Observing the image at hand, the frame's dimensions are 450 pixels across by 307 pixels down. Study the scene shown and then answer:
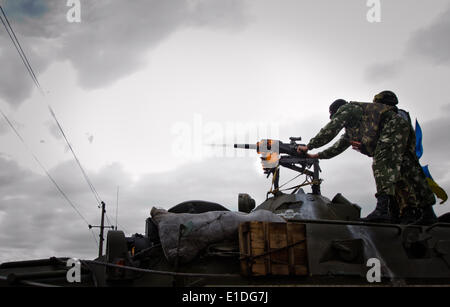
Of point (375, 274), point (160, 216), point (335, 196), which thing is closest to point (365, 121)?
point (335, 196)

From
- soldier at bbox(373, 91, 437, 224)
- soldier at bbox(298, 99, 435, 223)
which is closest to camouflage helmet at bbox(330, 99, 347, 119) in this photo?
soldier at bbox(298, 99, 435, 223)

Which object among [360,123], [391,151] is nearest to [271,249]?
[391,151]

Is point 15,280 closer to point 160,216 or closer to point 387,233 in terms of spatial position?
point 160,216

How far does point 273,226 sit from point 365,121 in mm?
2400

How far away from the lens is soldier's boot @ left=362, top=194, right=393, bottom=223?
4.46 m

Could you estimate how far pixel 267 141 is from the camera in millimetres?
7234

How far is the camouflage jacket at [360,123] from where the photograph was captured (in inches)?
202

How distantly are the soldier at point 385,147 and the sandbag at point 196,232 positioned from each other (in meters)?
1.69

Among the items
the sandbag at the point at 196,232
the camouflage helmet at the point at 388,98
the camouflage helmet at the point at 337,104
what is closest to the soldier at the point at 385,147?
the camouflage helmet at the point at 388,98

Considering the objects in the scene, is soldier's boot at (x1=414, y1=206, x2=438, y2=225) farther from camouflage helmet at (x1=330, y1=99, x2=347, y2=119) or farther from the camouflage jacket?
camouflage helmet at (x1=330, y1=99, x2=347, y2=119)

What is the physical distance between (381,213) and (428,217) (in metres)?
0.80

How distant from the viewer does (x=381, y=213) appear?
4512 millimetres

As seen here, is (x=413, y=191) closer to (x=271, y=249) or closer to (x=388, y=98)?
(x=388, y=98)

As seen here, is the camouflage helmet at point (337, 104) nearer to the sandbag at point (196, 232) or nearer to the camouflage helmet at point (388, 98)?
the camouflage helmet at point (388, 98)
